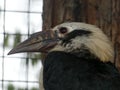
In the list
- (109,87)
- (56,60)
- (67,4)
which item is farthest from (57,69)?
(67,4)

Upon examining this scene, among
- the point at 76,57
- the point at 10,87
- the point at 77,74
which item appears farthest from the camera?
the point at 10,87

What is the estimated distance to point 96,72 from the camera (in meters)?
3.29

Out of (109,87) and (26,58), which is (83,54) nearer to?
(109,87)

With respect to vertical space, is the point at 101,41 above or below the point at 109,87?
above

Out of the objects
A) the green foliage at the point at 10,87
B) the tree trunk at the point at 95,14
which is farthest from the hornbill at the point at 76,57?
the green foliage at the point at 10,87

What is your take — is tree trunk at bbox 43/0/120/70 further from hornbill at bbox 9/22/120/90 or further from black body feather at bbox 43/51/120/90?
black body feather at bbox 43/51/120/90

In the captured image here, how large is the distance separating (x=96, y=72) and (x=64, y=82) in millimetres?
178

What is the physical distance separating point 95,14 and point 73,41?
0.24 meters

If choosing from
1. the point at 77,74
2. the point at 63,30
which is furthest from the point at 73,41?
the point at 77,74

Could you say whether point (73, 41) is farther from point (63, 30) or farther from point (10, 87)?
point (10, 87)

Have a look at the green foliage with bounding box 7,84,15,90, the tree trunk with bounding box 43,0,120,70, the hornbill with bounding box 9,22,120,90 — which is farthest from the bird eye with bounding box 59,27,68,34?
the green foliage with bounding box 7,84,15,90

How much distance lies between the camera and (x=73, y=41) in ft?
11.8

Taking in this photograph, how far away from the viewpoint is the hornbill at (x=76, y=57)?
3.24 m

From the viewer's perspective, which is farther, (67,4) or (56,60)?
(67,4)
